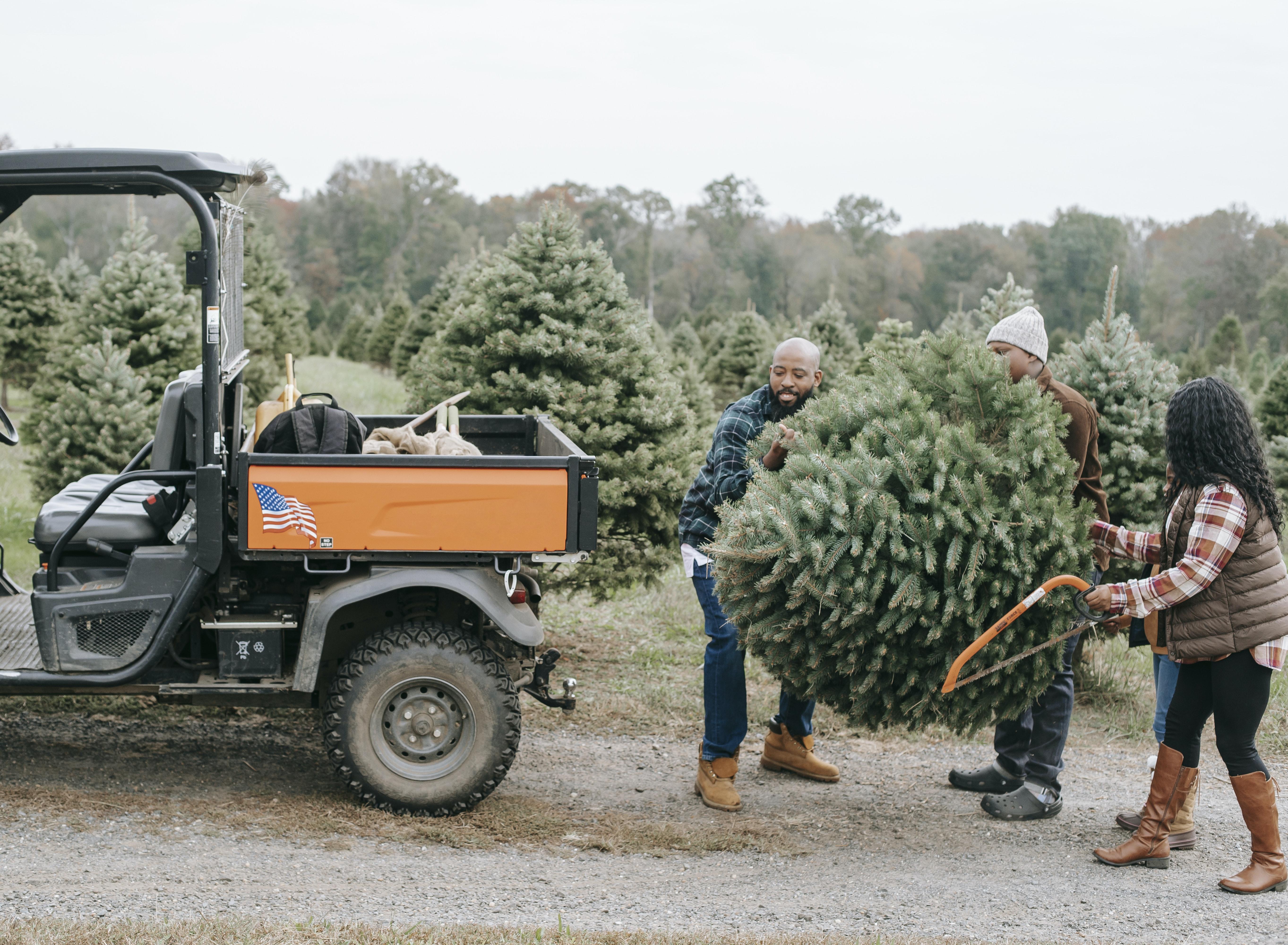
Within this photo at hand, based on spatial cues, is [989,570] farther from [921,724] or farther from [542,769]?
[542,769]

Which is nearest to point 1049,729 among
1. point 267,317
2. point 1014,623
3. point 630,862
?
point 1014,623

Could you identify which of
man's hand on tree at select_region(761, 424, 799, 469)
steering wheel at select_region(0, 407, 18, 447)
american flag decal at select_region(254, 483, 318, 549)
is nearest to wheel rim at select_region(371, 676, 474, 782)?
american flag decal at select_region(254, 483, 318, 549)

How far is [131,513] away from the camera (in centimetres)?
515

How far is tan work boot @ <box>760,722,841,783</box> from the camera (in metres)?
5.78

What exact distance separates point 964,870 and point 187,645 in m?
3.58

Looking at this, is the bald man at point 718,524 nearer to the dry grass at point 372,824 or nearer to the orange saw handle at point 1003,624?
the dry grass at point 372,824

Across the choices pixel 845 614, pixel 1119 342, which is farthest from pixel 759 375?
pixel 845 614

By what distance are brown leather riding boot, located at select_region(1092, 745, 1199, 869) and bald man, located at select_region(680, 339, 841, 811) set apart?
1484 mm

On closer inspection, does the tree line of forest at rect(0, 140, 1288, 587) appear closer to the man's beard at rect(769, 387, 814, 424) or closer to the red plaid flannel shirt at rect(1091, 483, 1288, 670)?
the man's beard at rect(769, 387, 814, 424)

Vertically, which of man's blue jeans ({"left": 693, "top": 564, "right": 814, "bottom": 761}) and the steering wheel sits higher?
the steering wheel

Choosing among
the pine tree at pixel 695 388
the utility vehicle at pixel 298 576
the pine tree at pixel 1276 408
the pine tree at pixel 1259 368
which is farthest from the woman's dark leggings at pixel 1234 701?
the pine tree at pixel 1259 368

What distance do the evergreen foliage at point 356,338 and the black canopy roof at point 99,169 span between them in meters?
34.4

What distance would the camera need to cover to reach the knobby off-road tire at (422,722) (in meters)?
4.89

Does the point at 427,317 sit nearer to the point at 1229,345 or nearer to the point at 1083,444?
the point at 1083,444
